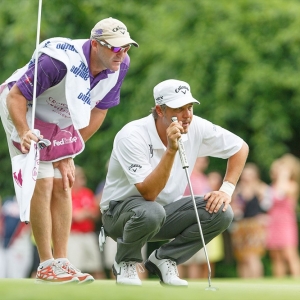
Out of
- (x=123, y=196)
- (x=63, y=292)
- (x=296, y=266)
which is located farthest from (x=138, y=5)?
(x=63, y=292)

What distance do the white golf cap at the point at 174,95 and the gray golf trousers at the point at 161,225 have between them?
0.71 m

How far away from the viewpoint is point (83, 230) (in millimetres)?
13164

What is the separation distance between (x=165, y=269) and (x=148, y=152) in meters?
0.87

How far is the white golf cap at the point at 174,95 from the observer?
6.66 m

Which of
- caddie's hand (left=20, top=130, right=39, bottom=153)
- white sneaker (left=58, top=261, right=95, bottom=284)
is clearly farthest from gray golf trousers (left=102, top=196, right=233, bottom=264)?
caddie's hand (left=20, top=130, right=39, bottom=153)

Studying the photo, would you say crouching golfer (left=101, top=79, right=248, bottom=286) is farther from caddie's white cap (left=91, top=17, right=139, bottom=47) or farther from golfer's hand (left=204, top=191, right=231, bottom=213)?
caddie's white cap (left=91, top=17, right=139, bottom=47)

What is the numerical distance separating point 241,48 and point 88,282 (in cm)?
878

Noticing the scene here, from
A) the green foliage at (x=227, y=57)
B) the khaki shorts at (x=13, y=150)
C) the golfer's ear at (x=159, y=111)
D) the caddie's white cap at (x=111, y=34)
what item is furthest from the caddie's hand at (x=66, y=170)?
the green foliage at (x=227, y=57)

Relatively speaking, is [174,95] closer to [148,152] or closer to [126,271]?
[148,152]

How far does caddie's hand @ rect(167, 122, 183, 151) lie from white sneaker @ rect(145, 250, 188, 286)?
100 cm

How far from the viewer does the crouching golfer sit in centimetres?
662

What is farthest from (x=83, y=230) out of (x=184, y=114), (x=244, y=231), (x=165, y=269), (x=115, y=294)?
(x=115, y=294)

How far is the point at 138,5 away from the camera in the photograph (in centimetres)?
1595

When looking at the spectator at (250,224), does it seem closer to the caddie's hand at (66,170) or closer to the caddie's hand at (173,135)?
the caddie's hand at (66,170)
